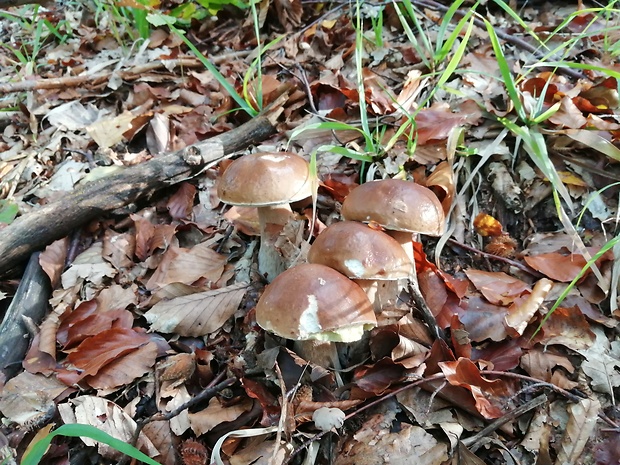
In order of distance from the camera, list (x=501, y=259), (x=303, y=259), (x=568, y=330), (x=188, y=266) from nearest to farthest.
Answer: (x=568, y=330), (x=303, y=259), (x=501, y=259), (x=188, y=266)

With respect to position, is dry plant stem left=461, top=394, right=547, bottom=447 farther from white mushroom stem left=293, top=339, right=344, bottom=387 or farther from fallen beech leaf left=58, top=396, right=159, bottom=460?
fallen beech leaf left=58, top=396, right=159, bottom=460

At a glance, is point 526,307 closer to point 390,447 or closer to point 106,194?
point 390,447

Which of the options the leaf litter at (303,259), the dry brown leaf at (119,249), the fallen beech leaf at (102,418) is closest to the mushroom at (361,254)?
the leaf litter at (303,259)

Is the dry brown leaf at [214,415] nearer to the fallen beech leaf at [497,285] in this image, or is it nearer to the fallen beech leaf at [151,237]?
the fallen beech leaf at [151,237]

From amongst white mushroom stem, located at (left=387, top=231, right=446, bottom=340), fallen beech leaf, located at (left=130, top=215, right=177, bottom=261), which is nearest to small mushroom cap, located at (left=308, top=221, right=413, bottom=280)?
white mushroom stem, located at (left=387, top=231, right=446, bottom=340)

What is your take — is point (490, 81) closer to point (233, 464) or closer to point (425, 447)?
point (425, 447)

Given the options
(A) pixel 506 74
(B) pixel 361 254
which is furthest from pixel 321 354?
(A) pixel 506 74
